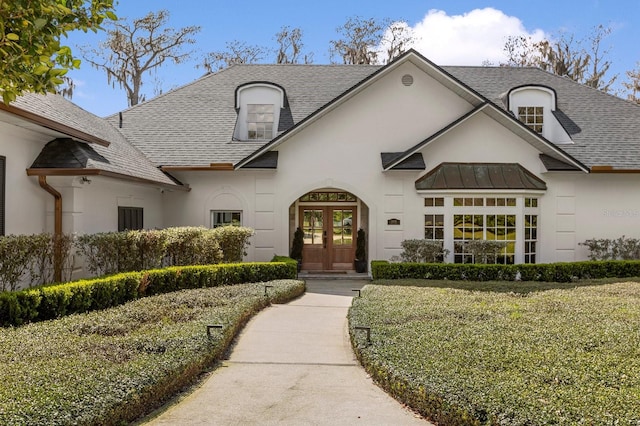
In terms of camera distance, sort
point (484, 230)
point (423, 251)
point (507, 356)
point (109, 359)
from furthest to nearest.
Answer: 1. point (484, 230)
2. point (423, 251)
3. point (507, 356)
4. point (109, 359)

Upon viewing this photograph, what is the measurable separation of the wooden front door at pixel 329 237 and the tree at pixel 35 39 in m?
15.8

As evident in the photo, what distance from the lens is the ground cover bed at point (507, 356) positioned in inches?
183

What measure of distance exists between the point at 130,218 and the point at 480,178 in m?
10.7

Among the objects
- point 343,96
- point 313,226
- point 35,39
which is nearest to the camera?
point 35,39

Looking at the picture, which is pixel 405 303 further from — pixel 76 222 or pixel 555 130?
pixel 555 130

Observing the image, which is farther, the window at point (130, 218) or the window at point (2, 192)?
the window at point (130, 218)

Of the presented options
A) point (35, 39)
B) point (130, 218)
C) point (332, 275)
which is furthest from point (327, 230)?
point (35, 39)

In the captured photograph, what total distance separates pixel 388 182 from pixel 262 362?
36.6 feet

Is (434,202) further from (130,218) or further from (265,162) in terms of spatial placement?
(130,218)

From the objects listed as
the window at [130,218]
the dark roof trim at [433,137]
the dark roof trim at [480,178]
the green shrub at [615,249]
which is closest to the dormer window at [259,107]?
the dark roof trim at [433,137]

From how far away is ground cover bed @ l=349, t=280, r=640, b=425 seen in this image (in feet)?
15.3

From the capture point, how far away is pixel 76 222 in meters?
12.2

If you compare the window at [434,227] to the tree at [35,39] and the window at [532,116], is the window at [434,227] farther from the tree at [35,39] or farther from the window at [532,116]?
the tree at [35,39]

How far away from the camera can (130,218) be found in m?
15.6
